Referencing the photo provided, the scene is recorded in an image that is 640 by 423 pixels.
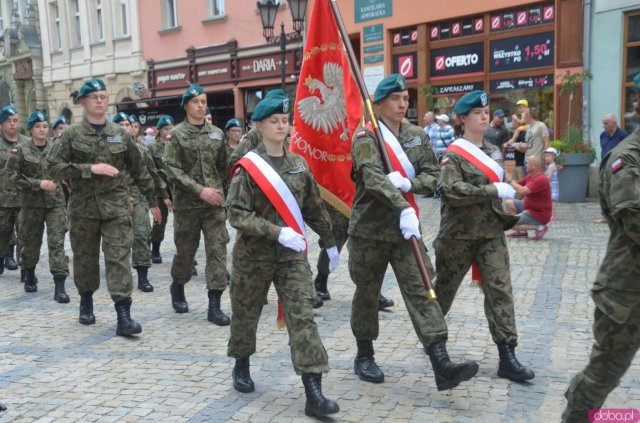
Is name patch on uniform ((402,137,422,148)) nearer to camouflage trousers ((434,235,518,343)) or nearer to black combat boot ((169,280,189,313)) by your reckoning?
camouflage trousers ((434,235,518,343))

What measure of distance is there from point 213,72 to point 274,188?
2066 centimetres

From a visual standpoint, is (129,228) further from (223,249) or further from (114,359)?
(114,359)

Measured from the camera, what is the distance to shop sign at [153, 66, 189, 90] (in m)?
25.2

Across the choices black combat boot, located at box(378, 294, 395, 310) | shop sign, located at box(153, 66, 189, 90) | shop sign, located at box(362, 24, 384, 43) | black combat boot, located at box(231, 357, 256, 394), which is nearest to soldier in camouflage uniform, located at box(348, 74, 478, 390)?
black combat boot, located at box(231, 357, 256, 394)

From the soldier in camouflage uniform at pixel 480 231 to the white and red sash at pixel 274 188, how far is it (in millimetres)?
1057

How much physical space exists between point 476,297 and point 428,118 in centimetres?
922

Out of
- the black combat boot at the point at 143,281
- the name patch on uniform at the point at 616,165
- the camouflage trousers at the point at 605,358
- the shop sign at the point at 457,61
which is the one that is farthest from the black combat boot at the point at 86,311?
the shop sign at the point at 457,61

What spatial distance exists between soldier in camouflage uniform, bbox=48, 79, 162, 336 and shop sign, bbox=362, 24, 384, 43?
1388 centimetres

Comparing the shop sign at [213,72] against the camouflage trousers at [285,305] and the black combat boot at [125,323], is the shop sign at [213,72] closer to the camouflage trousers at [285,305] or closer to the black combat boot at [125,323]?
the black combat boot at [125,323]

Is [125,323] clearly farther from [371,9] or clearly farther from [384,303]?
[371,9]

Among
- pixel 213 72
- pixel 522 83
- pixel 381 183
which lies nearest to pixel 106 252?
pixel 381 183

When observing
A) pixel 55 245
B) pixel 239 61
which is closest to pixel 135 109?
pixel 239 61

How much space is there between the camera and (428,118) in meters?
15.6

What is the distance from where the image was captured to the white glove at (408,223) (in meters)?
4.12
